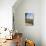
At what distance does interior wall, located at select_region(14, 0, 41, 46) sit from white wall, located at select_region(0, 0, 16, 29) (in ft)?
3.51

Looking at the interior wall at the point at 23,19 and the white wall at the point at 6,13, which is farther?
the interior wall at the point at 23,19

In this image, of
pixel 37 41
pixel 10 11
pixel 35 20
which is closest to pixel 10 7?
pixel 10 11

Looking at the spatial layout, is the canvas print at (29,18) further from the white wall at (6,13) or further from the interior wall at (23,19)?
the white wall at (6,13)

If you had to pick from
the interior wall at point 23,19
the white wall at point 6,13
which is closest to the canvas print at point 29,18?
the interior wall at point 23,19

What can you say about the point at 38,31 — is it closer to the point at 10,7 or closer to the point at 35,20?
the point at 35,20

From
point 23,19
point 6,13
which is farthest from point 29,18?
point 6,13

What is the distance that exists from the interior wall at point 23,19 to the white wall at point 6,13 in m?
1.07

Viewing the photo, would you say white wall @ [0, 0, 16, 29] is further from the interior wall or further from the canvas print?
the canvas print

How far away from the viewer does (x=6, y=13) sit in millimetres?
3799

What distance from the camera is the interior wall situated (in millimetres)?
4891

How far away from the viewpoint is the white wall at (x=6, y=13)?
3.77 meters

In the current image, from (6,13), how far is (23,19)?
1.25 m

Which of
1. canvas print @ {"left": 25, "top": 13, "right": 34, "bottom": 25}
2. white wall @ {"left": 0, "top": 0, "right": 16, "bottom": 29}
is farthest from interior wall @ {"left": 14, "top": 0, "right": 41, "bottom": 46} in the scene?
white wall @ {"left": 0, "top": 0, "right": 16, "bottom": 29}

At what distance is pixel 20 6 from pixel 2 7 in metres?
1.24
